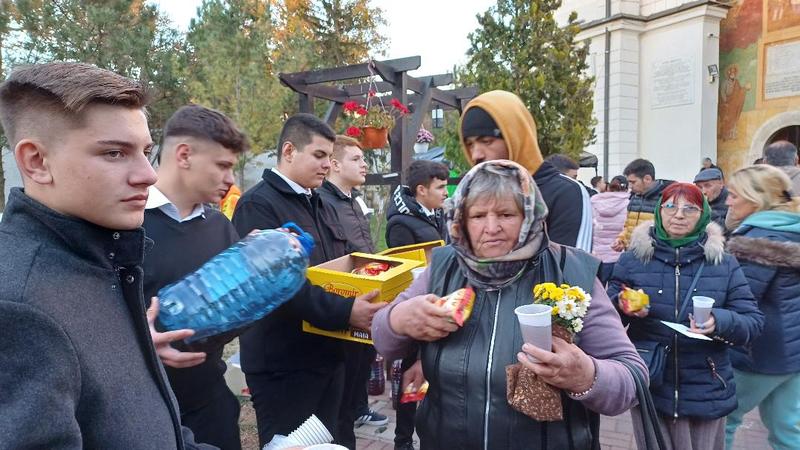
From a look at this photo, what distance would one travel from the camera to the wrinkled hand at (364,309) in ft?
8.52

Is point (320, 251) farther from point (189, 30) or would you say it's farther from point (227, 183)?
point (189, 30)

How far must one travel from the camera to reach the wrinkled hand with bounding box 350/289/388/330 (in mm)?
2596

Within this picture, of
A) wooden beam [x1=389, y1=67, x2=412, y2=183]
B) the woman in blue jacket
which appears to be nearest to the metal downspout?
wooden beam [x1=389, y1=67, x2=412, y2=183]

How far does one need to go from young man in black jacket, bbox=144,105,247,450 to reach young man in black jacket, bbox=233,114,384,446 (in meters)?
0.24

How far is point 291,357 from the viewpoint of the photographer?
2934 millimetres

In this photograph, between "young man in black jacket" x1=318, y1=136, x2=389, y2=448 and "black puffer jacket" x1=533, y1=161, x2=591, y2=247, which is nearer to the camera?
"black puffer jacket" x1=533, y1=161, x2=591, y2=247

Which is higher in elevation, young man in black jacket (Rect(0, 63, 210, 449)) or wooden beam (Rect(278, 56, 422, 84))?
wooden beam (Rect(278, 56, 422, 84))

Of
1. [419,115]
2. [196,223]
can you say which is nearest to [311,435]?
[196,223]

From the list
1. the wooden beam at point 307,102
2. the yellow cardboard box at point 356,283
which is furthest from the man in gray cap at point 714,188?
the wooden beam at point 307,102

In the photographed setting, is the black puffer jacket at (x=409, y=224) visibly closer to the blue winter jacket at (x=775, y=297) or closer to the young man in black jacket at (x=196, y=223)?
the young man in black jacket at (x=196, y=223)

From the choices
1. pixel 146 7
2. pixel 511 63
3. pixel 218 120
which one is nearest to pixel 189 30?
pixel 146 7

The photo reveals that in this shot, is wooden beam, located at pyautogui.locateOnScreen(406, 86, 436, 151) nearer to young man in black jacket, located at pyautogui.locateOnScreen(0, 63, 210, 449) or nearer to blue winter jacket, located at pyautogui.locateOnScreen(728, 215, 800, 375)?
blue winter jacket, located at pyautogui.locateOnScreen(728, 215, 800, 375)

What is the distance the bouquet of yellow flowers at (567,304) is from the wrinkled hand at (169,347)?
1.21m

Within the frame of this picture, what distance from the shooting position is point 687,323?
9.70 feet
